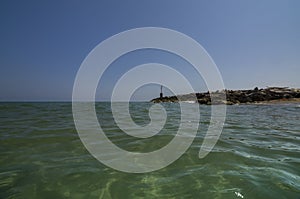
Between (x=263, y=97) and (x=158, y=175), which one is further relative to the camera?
(x=263, y=97)

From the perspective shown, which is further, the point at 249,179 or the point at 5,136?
the point at 5,136

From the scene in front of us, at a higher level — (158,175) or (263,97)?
(263,97)

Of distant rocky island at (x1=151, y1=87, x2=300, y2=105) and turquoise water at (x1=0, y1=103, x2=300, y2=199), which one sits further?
distant rocky island at (x1=151, y1=87, x2=300, y2=105)

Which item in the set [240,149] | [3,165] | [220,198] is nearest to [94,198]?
[220,198]

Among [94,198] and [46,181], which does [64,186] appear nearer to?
[46,181]

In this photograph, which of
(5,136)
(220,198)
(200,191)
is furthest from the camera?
(5,136)

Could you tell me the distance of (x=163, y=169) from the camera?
350 cm

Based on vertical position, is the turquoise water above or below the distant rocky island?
below

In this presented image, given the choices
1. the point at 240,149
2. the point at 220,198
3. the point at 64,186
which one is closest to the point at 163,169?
the point at 220,198

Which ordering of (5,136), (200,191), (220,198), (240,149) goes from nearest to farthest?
(220,198) → (200,191) → (240,149) → (5,136)

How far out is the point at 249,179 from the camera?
299 cm

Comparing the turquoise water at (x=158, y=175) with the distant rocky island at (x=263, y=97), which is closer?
the turquoise water at (x=158, y=175)

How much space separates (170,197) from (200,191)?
0.43 meters

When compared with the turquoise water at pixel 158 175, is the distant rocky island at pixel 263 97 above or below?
above
